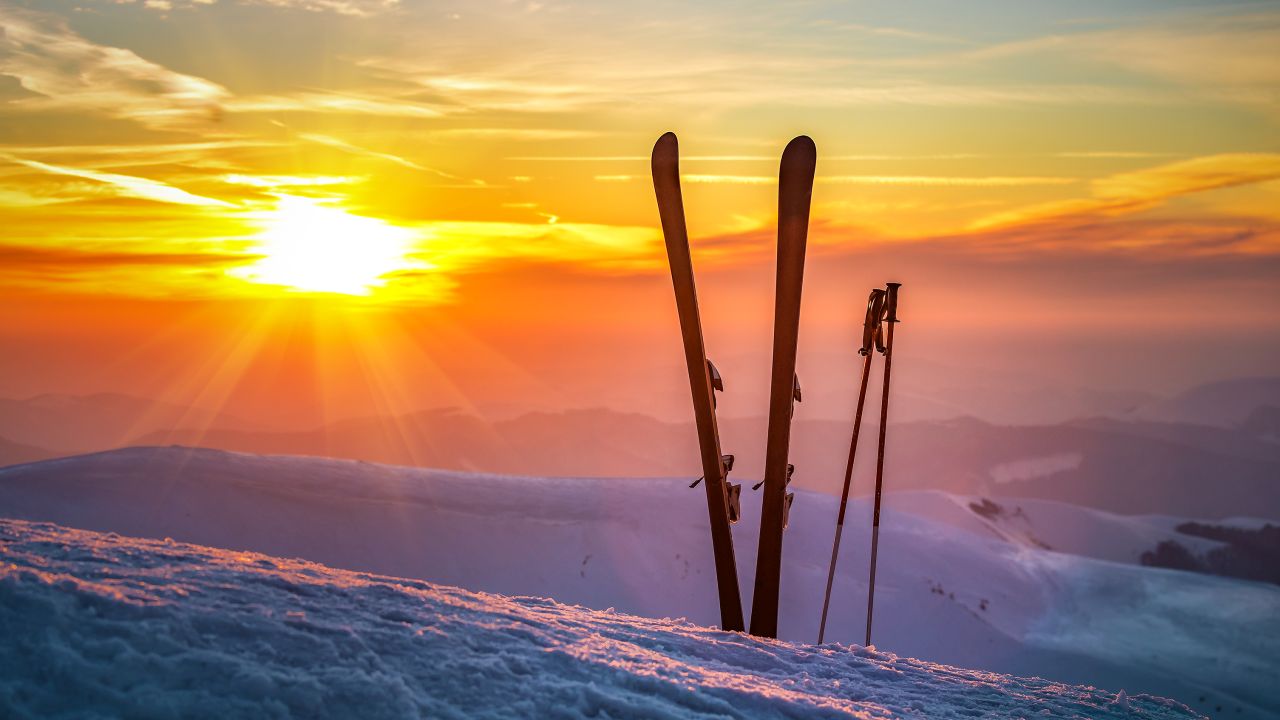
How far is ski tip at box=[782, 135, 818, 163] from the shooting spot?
6297 mm

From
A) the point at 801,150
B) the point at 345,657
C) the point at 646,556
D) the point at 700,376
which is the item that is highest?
the point at 801,150

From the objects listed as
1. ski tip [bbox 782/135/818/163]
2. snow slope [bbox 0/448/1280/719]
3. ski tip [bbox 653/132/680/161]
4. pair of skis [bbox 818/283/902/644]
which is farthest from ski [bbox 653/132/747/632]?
snow slope [bbox 0/448/1280/719]

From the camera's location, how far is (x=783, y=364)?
6.60 m

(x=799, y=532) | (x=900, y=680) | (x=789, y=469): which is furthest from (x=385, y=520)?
(x=900, y=680)

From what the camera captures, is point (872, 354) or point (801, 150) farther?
point (872, 354)

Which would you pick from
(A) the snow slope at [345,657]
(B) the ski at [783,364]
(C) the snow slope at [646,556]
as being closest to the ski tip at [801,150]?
(B) the ski at [783,364]

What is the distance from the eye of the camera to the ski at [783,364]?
6.33 m

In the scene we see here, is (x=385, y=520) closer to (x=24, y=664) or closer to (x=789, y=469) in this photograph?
(x=789, y=469)

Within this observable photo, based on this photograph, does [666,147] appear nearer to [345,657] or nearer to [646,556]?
[345,657]

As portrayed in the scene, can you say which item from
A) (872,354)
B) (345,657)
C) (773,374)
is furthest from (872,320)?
(345,657)

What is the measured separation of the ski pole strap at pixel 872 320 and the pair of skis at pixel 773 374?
268 centimetres

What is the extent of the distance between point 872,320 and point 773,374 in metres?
2.93

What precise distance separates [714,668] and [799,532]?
11.8 m

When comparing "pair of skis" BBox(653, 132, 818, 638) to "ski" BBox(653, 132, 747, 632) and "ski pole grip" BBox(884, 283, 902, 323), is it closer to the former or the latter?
"ski" BBox(653, 132, 747, 632)
